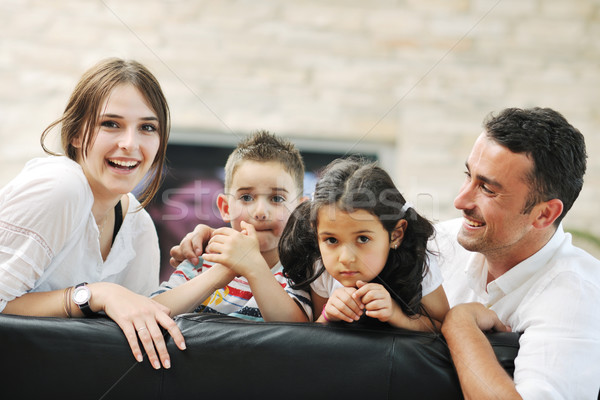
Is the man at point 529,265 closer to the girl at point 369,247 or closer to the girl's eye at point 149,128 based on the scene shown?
the girl at point 369,247

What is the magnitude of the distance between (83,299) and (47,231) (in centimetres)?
17

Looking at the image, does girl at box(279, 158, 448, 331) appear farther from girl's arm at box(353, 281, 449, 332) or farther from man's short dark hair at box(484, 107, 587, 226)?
man's short dark hair at box(484, 107, 587, 226)

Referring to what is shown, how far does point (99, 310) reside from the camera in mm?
1298

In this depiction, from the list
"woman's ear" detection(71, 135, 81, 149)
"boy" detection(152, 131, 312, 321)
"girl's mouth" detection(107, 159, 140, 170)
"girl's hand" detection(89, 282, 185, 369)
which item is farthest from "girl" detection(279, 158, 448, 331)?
"woman's ear" detection(71, 135, 81, 149)

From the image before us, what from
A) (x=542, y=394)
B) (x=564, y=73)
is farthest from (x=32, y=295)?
(x=564, y=73)

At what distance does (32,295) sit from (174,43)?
246cm

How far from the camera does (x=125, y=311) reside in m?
1.23

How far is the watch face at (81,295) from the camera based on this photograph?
128 cm

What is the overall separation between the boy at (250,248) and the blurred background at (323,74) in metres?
1.74

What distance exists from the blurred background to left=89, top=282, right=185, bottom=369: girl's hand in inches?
88.5

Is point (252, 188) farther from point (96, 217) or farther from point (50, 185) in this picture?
point (50, 185)

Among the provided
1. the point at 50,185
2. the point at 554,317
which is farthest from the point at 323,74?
the point at 554,317

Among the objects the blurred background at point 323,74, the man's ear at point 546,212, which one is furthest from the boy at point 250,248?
the blurred background at point 323,74

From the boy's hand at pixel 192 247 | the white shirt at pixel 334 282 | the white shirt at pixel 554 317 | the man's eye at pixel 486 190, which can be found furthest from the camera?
the boy's hand at pixel 192 247
